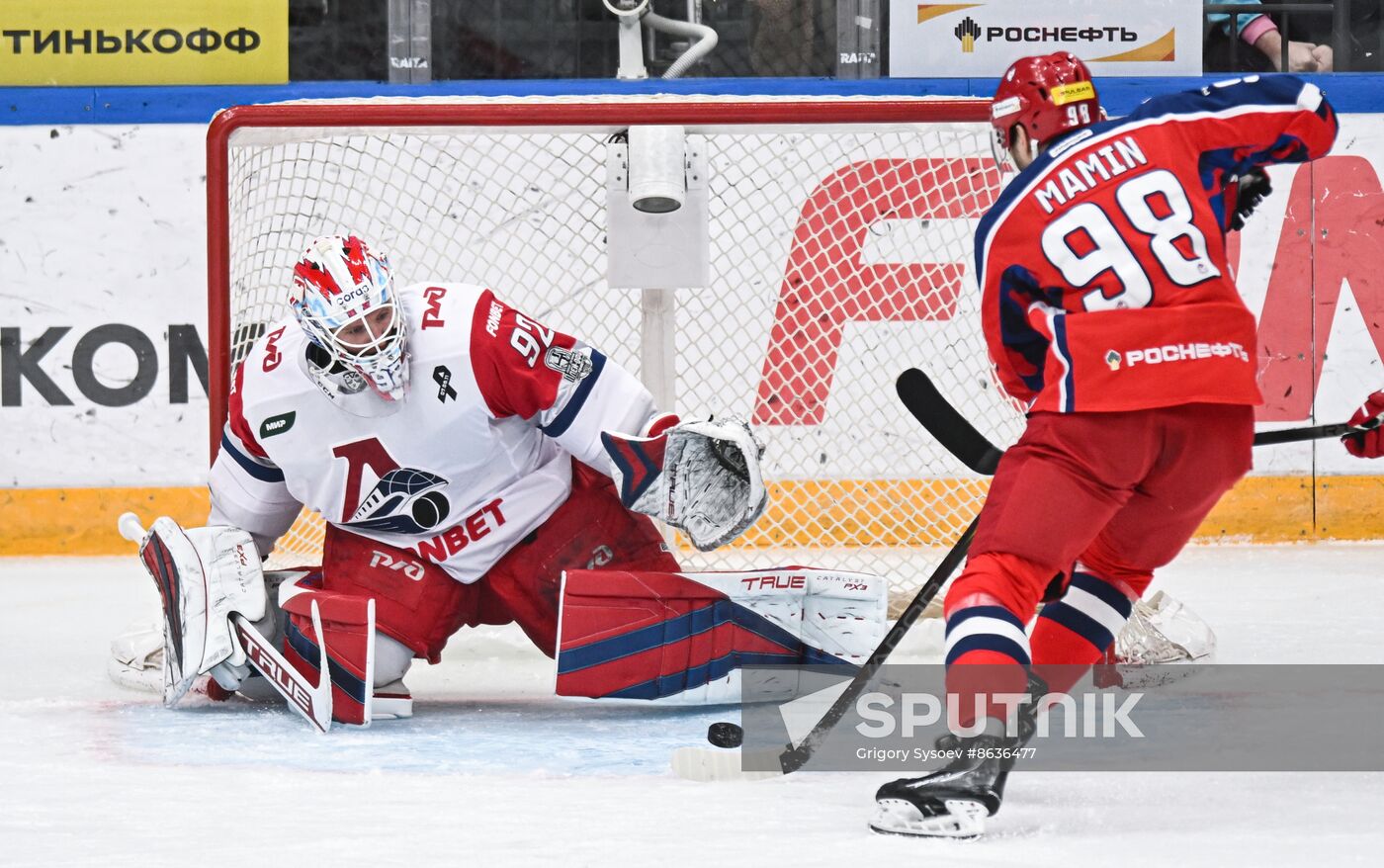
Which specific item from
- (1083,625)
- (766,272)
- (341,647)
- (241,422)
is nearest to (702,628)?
(341,647)

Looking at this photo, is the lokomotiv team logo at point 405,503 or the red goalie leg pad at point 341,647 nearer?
the red goalie leg pad at point 341,647

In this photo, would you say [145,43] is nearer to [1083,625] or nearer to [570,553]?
[570,553]

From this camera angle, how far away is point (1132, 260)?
6.43ft

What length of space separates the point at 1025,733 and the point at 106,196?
12.0 ft

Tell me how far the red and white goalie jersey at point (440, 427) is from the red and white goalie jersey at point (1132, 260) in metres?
0.86

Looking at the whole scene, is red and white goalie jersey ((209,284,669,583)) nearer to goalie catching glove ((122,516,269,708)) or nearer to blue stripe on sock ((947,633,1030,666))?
goalie catching glove ((122,516,269,708))

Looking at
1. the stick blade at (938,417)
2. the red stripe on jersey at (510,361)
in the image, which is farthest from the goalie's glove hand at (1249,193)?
the red stripe on jersey at (510,361)

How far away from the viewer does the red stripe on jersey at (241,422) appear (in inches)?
108

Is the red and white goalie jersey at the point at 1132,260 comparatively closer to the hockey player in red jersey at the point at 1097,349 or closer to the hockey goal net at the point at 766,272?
the hockey player in red jersey at the point at 1097,349

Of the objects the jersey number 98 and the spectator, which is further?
the spectator

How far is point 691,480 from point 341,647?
2.03 feet

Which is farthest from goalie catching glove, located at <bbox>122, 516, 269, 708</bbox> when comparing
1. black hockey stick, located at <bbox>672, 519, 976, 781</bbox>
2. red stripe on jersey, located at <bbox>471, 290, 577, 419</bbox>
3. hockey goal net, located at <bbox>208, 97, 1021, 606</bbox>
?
black hockey stick, located at <bbox>672, 519, 976, 781</bbox>

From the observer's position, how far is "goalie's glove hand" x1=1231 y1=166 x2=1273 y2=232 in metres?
2.24

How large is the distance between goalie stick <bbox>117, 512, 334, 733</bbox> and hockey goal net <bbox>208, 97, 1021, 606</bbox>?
0.76 metres
